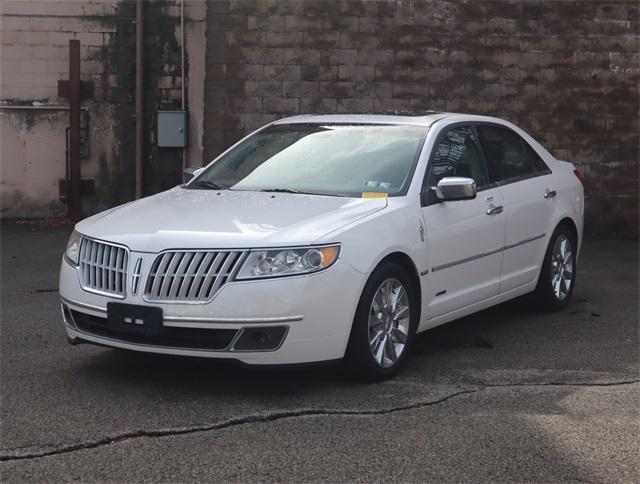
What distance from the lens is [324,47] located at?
13383 millimetres

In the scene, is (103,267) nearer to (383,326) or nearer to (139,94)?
(383,326)

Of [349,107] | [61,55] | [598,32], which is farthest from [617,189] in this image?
[61,55]

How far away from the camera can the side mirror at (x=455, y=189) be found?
21.4ft

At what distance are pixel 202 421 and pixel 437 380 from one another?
1.57 metres

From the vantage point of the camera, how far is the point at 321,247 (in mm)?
5586

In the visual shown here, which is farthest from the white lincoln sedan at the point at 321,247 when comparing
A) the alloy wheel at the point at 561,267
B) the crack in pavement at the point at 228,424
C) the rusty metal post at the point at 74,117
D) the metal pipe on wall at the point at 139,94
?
the rusty metal post at the point at 74,117

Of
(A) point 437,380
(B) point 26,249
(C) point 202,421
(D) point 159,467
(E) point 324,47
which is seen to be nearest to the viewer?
(D) point 159,467

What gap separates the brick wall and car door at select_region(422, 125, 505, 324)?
6.08m

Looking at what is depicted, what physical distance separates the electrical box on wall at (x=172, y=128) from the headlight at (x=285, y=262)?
8144mm

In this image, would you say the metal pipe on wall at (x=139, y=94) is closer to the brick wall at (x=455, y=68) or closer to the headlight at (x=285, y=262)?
the brick wall at (x=455, y=68)

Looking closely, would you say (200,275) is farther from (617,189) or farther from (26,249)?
(617,189)

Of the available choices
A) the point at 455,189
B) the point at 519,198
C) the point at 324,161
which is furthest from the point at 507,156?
the point at 324,161

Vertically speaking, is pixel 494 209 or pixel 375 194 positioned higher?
pixel 375 194

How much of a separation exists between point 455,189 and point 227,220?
152 centimetres
